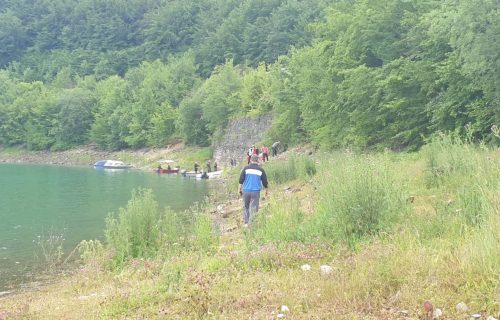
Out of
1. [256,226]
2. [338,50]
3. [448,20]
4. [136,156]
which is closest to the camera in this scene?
[256,226]

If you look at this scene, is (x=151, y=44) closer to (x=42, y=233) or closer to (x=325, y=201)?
(x=42, y=233)

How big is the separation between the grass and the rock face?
48513 mm

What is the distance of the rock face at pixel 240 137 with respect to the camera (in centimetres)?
6244

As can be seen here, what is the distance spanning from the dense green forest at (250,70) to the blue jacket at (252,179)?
5631 millimetres

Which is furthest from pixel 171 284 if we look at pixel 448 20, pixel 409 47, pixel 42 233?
pixel 409 47

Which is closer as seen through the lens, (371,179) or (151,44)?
(371,179)

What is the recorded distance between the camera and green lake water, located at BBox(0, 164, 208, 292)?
16547 mm

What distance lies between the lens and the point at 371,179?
923 centimetres

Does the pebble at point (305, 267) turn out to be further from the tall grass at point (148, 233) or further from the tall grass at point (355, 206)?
the tall grass at point (148, 233)

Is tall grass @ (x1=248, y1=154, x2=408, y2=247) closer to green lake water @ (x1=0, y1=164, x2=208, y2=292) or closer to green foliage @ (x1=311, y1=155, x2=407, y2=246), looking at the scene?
green foliage @ (x1=311, y1=155, x2=407, y2=246)

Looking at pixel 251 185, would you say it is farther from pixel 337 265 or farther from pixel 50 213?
pixel 50 213

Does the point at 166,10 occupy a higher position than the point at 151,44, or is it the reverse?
the point at 166,10

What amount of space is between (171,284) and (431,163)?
997 cm

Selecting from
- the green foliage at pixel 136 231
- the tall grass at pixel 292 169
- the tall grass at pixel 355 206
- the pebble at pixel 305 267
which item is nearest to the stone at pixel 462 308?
the pebble at pixel 305 267
